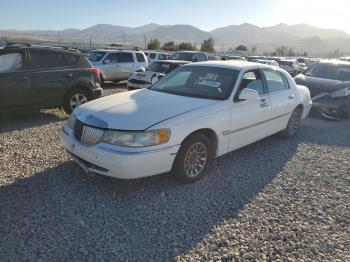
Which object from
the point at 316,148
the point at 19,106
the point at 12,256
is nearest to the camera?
the point at 12,256

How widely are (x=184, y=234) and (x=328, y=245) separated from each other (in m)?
1.47

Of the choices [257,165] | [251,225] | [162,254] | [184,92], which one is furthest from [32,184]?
[257,165]

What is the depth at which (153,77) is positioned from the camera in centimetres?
1138

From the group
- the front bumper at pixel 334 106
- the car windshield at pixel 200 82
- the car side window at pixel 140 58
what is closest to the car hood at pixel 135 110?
the car windshield at pixel 200 82

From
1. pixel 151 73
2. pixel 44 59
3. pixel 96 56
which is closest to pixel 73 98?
Answer: pixel 44 59

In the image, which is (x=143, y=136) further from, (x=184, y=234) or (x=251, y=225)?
(x=251, y=225)

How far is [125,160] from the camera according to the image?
12.3 ft

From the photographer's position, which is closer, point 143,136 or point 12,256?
point 12,256

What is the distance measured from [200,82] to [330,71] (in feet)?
21.9

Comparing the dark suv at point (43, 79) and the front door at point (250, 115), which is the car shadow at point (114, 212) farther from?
the dark suv at point (43, 79)

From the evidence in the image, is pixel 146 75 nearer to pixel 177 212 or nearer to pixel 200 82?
pixel 200 82

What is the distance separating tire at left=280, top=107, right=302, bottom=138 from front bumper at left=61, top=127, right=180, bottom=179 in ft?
11.0

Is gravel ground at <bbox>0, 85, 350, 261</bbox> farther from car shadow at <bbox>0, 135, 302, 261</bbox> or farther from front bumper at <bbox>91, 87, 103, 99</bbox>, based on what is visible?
front bumper at <bbox>91, 87, 103, 99</bbox>

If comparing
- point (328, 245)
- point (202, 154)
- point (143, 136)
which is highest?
point (143, 136)
